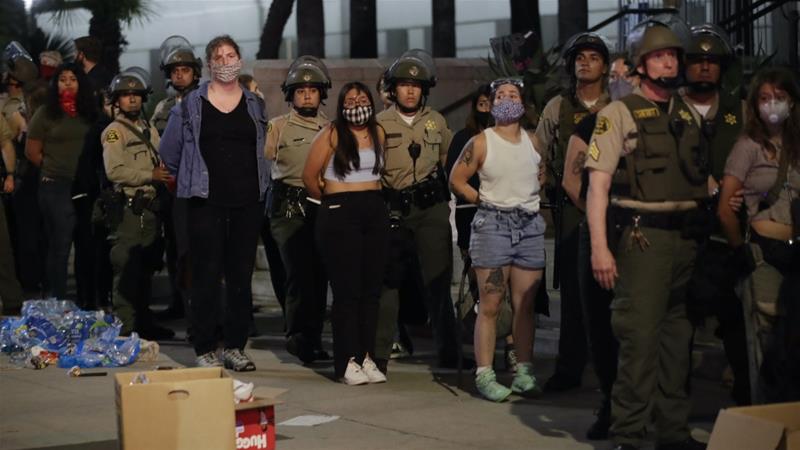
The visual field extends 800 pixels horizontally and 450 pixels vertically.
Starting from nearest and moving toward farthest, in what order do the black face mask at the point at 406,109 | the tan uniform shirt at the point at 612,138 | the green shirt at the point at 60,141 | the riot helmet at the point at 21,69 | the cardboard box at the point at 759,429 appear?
the cardboard box at the point at 759,429
the tan uniform shirt at the point at 612,138
the black face mask at the point at 406,109
the green shirt at the point at 60,141
the riot helmet at the point at 21,69

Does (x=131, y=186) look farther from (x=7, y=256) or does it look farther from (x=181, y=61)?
(x=7, y=256)

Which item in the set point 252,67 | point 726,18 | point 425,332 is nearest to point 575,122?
point 425,332

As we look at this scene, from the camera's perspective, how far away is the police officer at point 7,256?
548 inches

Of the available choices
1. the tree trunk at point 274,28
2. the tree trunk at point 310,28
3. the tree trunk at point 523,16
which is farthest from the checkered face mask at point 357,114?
the tree trunk at point 274,28

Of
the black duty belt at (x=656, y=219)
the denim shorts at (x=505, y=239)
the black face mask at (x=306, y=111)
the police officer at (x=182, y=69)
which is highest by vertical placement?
the police officer at (x=182, y=69)

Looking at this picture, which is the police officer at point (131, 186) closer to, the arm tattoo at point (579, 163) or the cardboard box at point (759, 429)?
the arm tattoo at point (579, 163)

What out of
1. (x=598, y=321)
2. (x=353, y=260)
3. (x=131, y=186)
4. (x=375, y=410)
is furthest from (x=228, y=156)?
(x=598, y=321)

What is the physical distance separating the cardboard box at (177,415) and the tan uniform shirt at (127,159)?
5.67 meters

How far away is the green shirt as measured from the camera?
14.2m

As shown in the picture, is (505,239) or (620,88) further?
(505,239)

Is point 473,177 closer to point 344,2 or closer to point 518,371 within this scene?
point 518,371

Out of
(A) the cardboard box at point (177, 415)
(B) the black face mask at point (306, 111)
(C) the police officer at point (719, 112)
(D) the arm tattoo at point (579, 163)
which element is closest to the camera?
(A) the cardboard box at point (177, 415)

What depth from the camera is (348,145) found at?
10.6 meters

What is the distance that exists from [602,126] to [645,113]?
0.21 metres
